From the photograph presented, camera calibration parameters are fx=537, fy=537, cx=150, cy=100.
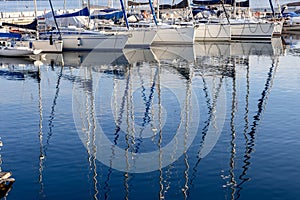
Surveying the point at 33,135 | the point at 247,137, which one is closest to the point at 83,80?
the point at 33,135

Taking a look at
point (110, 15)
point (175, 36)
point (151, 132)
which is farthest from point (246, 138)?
point (110, 15)

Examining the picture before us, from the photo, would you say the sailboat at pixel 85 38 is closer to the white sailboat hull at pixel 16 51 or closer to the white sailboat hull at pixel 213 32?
the white sailboat hull at pixel 16 51

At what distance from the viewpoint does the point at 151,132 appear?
26.3m

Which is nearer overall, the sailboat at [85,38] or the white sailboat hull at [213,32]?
the sailboat at [85,38]

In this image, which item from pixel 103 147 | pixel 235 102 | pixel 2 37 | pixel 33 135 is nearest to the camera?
pixel 103 147

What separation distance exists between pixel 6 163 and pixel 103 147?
14.4 feet

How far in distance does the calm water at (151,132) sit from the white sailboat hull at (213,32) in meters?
24.4

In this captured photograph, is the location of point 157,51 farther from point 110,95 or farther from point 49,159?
point 49,159

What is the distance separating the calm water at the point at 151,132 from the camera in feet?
63.0

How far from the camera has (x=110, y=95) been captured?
36375 mm

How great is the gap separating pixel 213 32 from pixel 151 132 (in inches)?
1972

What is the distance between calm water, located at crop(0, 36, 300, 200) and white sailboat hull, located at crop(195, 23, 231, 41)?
24.4 metres

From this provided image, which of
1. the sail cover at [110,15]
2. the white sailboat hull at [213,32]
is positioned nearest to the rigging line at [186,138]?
the sail cover at [110,15]

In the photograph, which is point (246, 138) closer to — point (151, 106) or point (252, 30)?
point (151, 106)
